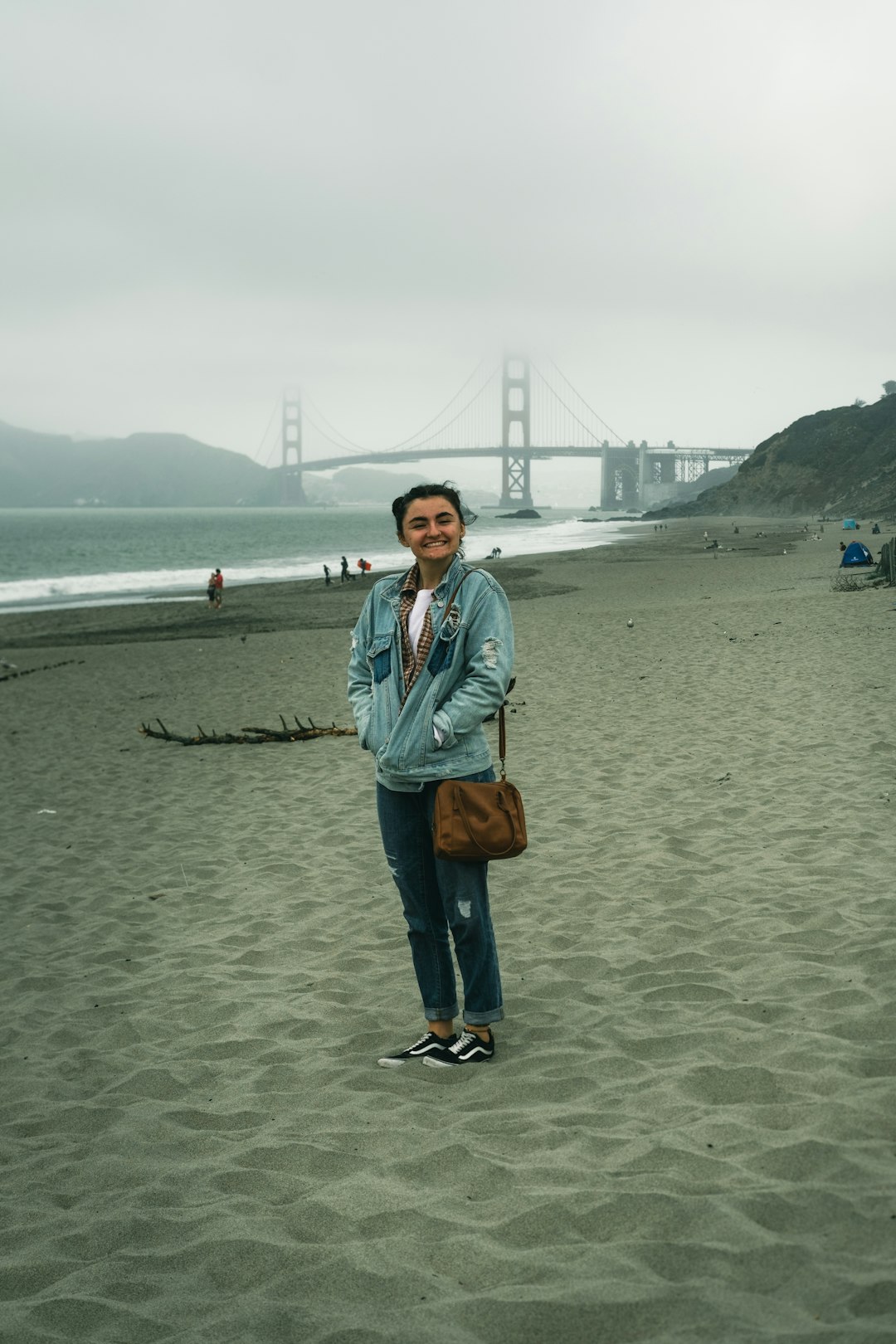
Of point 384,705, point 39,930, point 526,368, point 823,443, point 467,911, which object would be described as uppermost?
point 526,368

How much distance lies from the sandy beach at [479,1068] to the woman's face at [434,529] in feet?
4.84

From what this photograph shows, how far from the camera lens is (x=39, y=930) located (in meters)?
4.73

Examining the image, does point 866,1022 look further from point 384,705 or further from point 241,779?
point 241,779

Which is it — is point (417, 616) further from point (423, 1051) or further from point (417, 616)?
point (423, 1051)

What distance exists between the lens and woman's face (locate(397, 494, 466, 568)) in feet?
9.58

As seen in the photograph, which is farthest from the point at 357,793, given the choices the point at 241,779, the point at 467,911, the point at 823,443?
the point at 823,443

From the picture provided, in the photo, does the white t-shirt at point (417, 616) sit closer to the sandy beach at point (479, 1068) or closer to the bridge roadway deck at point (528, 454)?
the sandy beach at point (479, 1068)

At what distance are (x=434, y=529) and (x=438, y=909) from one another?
106 cm

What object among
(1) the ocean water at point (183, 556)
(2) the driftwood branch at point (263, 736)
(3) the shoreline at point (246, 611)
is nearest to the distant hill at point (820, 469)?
(1) the ocean water at point (183, 556)

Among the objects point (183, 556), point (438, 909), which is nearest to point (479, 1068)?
point (438, 909)

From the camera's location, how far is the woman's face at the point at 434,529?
2920 mm

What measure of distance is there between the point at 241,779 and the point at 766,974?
14.9 ft

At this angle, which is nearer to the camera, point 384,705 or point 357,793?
point 384,705

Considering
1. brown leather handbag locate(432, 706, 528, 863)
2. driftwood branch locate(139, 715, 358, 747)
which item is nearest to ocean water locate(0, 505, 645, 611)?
driftwood branch locate(139, 715, 358, 747)
